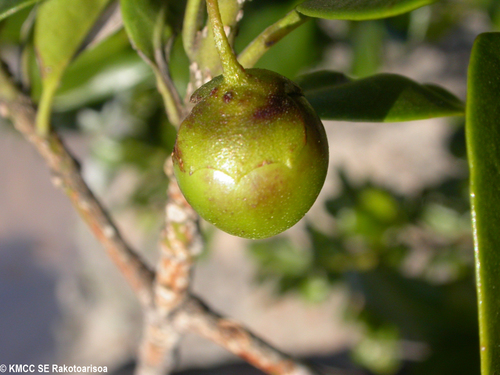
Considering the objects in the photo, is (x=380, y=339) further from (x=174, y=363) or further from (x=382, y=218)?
(x=174, y=363)

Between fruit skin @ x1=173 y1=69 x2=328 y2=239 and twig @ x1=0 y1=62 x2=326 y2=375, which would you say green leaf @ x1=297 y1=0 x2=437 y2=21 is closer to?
fruit skin @ x1=173 y1=69 x2=328 y2=239

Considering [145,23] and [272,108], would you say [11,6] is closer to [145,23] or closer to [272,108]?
[145,23]

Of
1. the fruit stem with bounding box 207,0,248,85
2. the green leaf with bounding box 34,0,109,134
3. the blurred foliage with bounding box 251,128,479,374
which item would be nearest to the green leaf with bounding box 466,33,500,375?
the fruit stem with bounding box 207,0,248,85

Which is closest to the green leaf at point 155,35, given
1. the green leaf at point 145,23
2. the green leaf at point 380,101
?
the green leaf at point 145,23

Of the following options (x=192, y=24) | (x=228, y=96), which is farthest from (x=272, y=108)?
(x=192, y=24)

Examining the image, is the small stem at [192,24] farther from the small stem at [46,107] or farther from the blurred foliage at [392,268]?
the blurred foliage at [392,268]
